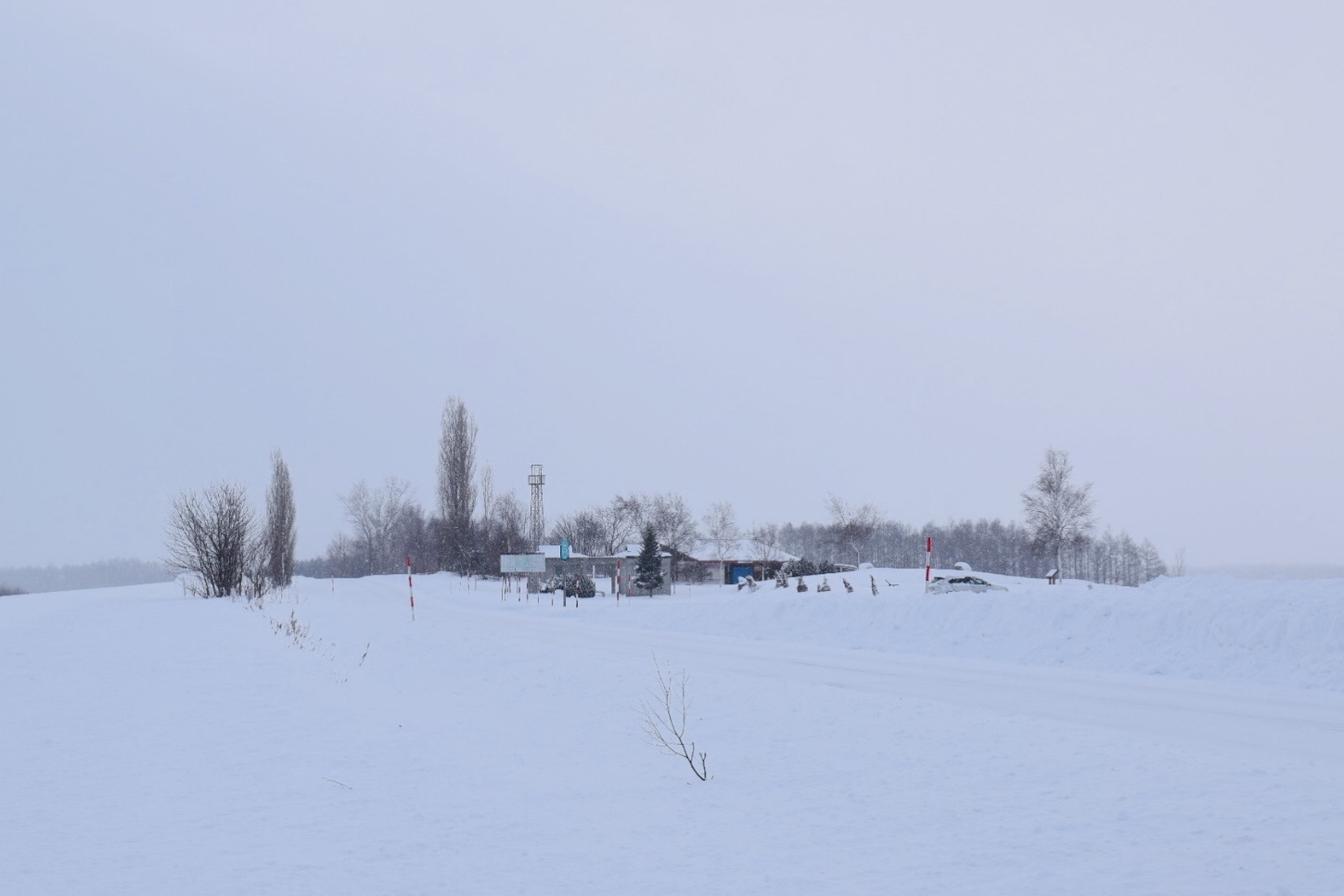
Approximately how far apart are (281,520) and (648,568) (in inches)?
997

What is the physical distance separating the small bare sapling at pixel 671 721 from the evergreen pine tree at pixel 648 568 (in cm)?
4544

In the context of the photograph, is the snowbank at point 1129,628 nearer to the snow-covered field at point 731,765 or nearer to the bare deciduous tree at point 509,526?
the snow-covered field at point 731,765

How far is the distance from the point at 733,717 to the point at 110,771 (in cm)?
640

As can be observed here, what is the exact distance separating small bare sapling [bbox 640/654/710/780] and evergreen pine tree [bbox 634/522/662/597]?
4544 centimetres

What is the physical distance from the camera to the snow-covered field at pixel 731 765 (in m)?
6.29

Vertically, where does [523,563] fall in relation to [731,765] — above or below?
above

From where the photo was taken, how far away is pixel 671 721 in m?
10.2

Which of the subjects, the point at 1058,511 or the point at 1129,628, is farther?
the point at 1058,511

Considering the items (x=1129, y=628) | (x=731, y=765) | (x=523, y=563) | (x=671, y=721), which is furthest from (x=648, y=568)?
(x=731, y=765)

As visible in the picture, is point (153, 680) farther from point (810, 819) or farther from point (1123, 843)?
point (1123, 843)

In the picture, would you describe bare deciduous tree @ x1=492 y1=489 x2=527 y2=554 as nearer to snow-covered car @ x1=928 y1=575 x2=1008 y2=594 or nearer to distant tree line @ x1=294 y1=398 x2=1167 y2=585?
distant tree line @ x1=294 y1=398 x2=1167 y2=585

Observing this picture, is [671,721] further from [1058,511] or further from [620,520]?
[620,520]

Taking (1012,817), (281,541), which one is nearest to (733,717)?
(1012,817)

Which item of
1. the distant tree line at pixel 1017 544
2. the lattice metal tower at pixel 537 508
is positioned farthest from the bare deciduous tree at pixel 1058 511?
the lattice metal tower at pixel 537 508
